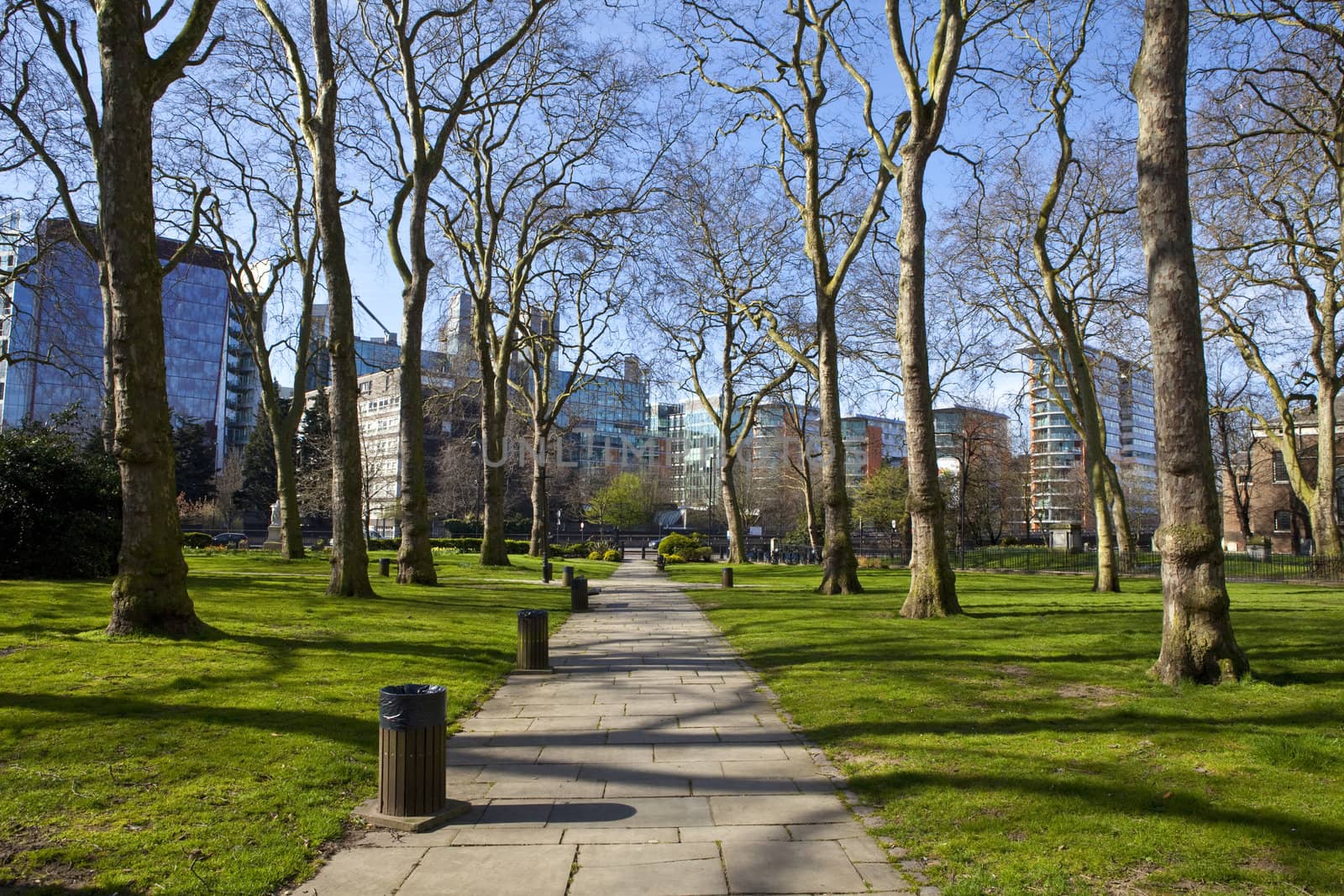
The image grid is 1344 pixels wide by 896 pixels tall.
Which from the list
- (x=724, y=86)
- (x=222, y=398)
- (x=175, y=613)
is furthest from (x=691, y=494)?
(x=175, y=613)

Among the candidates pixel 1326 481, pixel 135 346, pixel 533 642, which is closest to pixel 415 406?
pixel 135 346

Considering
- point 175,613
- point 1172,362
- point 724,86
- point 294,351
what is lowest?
point 175,613

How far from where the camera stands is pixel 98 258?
21.3 metres

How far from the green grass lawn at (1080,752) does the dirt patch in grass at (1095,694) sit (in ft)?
0.10

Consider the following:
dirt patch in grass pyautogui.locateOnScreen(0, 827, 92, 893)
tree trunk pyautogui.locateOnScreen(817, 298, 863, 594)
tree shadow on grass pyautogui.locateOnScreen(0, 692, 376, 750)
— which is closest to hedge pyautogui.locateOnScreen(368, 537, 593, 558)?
tree trunk pyautogui.locateOnScreen(817, 298, 863, 594)

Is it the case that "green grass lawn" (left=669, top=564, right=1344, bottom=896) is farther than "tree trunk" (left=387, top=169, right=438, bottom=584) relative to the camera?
No

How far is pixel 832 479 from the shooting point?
1967cm

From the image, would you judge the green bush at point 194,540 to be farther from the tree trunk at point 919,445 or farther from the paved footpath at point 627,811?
the paved footpath at point 627,811

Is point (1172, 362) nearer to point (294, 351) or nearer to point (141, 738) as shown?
point (141, 738)

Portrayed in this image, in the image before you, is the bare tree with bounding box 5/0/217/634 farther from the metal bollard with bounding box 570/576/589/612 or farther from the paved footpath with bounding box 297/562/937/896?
the metal bollard with bounding box 570/576/589/612

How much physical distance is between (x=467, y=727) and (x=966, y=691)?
4.69 meters

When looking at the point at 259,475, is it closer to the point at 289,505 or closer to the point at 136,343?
the point at 289,505

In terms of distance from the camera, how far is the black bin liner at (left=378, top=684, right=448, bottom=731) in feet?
16.5

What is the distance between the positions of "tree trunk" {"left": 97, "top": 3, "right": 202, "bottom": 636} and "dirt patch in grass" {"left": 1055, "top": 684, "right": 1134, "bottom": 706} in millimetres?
9614
